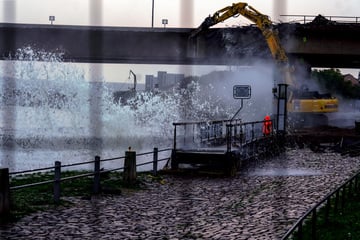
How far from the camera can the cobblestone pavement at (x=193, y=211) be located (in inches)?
297

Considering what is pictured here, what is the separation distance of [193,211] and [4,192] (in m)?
3.06

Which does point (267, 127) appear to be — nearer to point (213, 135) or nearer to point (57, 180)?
point (213, 135)

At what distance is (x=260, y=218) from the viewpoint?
28.4 ft

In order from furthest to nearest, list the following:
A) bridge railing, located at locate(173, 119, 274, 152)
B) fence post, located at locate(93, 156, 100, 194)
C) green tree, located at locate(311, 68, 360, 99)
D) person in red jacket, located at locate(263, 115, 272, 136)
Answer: green tree, located at locate(311, 68, 360, 99) → person in red jacket, located at locate(263, 115, 272, 136) → bridge railing, located at locate(173, 119, 274, 152) → fence post, located at locate(93, 156, 100, 194)

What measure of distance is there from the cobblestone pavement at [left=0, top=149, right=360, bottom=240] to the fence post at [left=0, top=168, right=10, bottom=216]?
0.90ft

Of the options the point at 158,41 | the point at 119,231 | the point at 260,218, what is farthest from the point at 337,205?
the point at 158,41

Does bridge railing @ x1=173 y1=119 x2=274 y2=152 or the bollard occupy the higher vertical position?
bridge railing @ x1=173 y1=119 x2=274 y2=152

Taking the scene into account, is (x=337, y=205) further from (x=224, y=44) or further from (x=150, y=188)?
(x=224, y=44)

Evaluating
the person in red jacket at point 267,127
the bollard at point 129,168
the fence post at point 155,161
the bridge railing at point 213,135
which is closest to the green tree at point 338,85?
the person in red jacket at point 267,127

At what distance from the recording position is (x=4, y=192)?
7.82 metres

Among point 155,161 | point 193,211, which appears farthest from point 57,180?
point 155,161

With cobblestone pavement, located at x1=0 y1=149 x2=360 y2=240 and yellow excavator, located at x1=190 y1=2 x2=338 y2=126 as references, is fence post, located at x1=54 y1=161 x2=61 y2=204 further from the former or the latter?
yellow excavator, located at x1=190 y1=2 x2=338 y2=126

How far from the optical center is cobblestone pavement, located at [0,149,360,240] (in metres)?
7.53

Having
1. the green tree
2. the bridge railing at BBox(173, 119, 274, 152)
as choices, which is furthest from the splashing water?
the green tree
